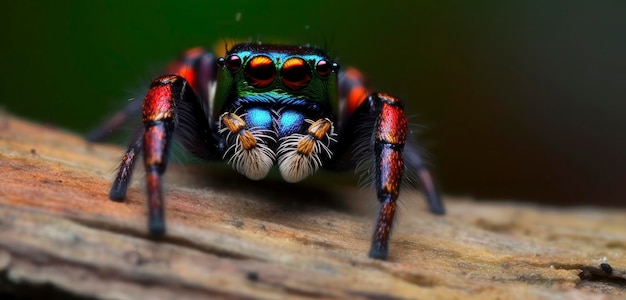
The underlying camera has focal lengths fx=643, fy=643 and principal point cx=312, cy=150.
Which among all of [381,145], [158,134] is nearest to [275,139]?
[381,145]

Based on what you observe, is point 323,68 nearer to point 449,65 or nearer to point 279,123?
point 279,123

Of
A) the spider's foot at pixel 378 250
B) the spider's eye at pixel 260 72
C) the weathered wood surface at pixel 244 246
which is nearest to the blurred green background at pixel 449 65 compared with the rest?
the weathered wood surface at pixel 244 246

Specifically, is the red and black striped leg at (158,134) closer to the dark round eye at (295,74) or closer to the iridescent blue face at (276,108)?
the iridescent blue face at (276,108)

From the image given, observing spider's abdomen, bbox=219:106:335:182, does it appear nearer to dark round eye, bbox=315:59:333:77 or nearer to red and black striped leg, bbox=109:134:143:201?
dark round eye, bbox=315:59:333:77

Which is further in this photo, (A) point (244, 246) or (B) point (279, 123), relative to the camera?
(B) point (279, 123)

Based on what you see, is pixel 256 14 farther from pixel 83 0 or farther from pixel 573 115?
pixel 573 115

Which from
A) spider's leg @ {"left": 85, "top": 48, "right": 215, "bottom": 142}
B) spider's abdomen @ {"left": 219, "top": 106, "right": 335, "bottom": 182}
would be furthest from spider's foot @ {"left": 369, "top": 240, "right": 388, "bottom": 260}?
spider's leg @ {"left": 85, "top": 48, "right": 215, "bottom": 142}
